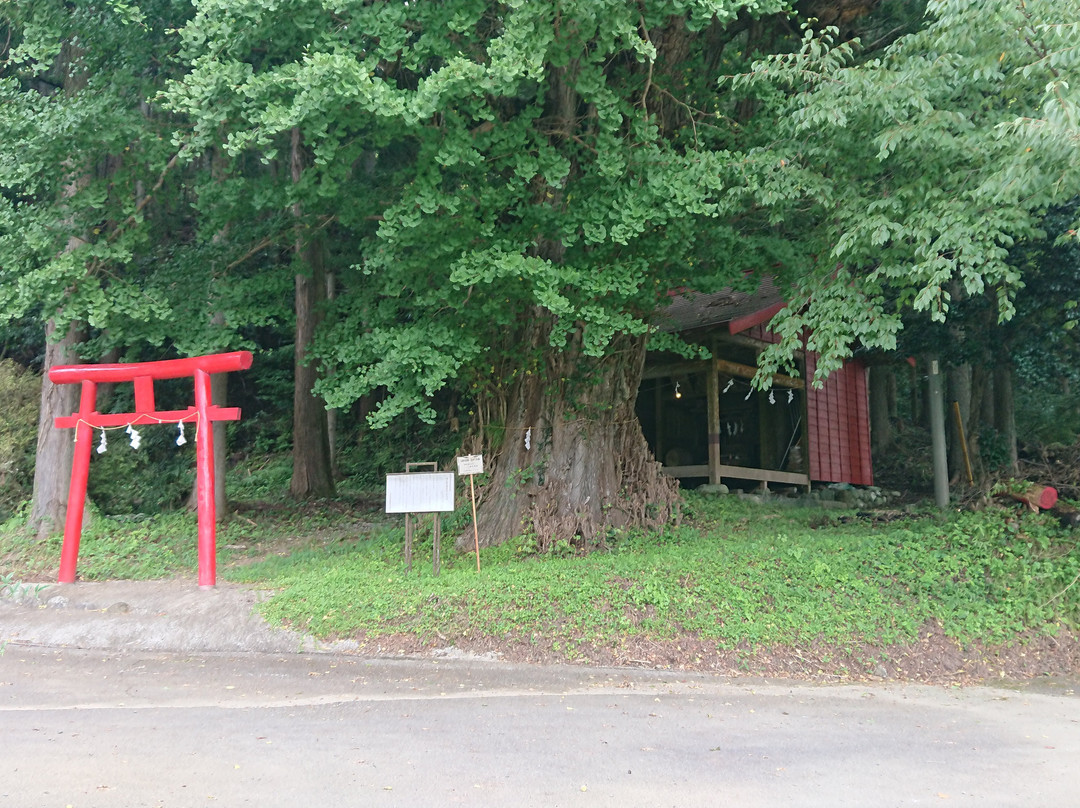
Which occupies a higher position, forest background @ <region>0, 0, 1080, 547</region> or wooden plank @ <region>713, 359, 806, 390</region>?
forest background @ <region>0, 0, 1080, 547</region>

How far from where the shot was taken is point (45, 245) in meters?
10.0

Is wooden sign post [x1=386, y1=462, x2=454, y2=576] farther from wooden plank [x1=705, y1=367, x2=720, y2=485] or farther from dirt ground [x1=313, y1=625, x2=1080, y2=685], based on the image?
wooden plank [x1=705, y1=367, x2=720, y2=485]

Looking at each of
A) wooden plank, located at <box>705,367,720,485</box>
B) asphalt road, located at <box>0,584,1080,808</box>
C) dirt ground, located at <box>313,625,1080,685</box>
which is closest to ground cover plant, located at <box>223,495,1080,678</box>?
dirt ground, located at <box>313,625,1080,685</box>

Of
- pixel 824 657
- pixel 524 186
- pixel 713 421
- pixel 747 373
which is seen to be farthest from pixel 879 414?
pixel 524 186

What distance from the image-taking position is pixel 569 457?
11203 mm

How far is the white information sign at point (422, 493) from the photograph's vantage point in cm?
991

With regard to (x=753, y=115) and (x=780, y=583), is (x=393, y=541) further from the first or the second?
(x=753, y=115)

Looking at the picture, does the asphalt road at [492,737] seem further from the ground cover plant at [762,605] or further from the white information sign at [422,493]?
the white information sign at [422,493]

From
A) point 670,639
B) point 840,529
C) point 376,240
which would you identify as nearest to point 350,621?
point 670,639

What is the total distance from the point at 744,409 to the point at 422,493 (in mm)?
10931

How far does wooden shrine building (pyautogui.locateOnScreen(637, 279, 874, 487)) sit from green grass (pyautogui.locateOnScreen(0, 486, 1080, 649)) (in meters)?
4.01

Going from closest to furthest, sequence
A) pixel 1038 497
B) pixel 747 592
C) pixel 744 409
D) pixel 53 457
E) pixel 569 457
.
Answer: pixel 747 592 → pixel 1038 497 → pixel 569 457 → pixel 53 457 → pixel 744 409

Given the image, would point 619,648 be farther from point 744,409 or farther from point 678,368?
point 744,409

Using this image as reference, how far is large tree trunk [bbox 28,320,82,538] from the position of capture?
494 inches
